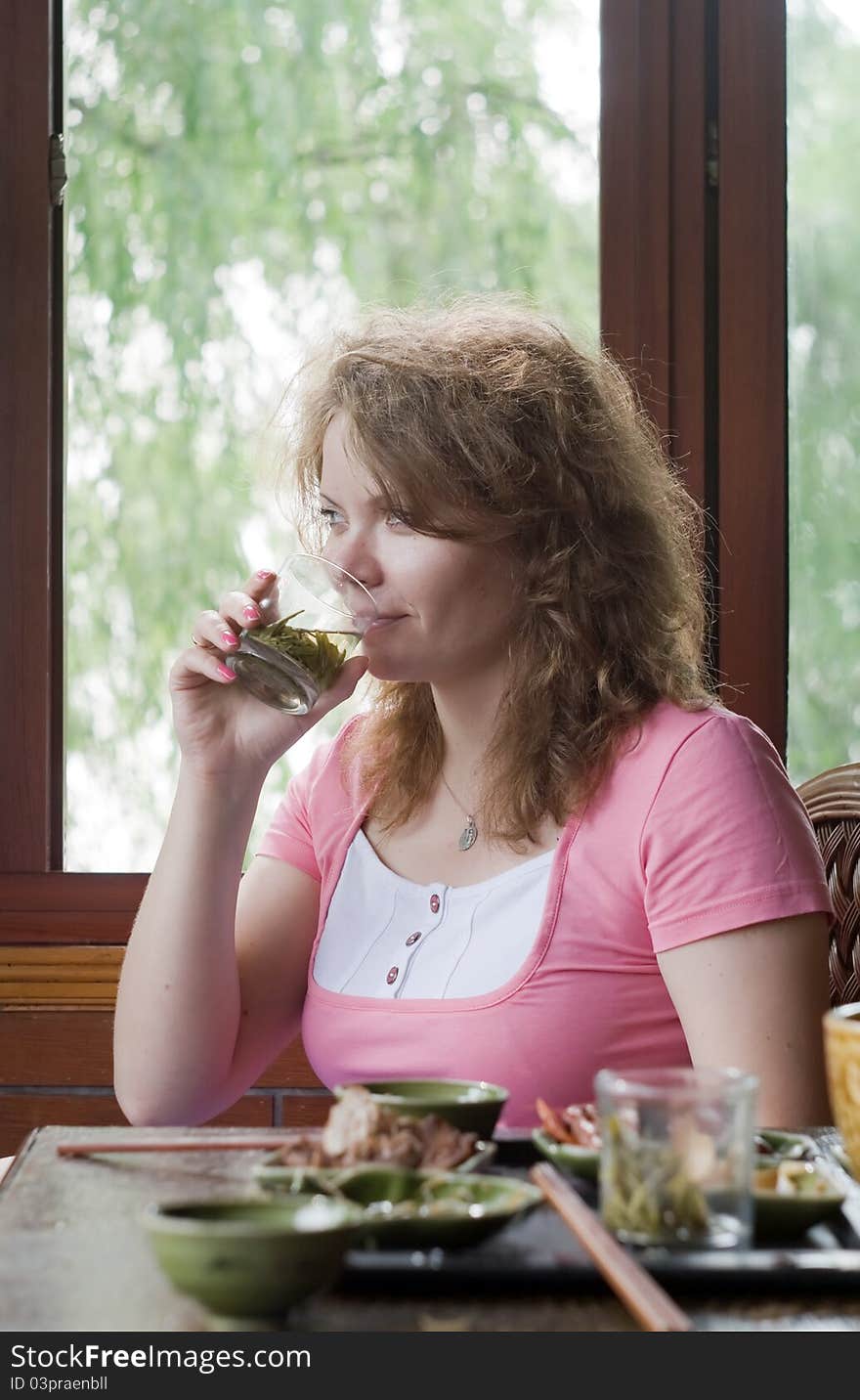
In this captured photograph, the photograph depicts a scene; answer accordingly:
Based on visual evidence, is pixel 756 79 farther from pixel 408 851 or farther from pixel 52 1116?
pixel 52 1116

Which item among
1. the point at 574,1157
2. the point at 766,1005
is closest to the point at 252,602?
the point at 766,1005

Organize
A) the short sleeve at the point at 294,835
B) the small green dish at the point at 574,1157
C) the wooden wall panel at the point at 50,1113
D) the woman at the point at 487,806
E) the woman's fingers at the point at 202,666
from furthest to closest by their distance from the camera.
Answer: the wooden wall panel at the point at 50,1113, the short sleeve at the point at 294,835, the woman's fingers at the point at 202,666, the woman at the point at 487,806, the small green dish at the point at 574,1157

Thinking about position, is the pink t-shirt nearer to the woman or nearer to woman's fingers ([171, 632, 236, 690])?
the woman

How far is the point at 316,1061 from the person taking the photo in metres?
1.47

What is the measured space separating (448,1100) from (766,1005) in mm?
468

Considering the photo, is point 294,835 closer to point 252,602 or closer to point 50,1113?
point 252,602

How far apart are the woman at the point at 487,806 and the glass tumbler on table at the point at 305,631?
23mm

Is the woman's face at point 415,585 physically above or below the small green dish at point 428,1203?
above

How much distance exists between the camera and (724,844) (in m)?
1.32

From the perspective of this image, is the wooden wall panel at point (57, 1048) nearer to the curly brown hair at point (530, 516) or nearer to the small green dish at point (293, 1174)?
the curly brown hair at point (530, 516)

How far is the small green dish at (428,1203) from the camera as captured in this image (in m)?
0.67

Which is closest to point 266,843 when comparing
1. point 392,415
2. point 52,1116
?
point 392,415

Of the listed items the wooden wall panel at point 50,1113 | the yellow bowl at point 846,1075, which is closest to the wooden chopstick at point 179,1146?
the yellow bowl at point 846,1075

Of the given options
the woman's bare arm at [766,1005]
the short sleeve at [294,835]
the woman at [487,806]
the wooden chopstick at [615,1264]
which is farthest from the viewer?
the short sleeve at [294,835]
